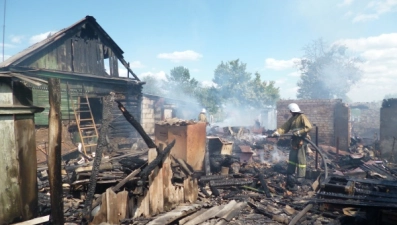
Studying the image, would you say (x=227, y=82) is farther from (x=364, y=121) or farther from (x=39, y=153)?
(x=39, y=153)

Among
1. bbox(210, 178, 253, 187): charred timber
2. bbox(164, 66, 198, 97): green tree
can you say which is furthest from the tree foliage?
bbox(210, 178, 253, 187): charred timber

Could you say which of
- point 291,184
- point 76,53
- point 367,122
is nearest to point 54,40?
point 76,53

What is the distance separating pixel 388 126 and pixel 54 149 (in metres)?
13.7

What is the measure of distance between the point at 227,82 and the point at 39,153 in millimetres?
36336

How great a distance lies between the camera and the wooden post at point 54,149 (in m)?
3.21

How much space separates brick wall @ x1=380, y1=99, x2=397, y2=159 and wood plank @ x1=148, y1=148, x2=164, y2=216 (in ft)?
38.6

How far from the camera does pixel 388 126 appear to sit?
11578 mm

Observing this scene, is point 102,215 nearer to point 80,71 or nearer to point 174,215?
point 174,215

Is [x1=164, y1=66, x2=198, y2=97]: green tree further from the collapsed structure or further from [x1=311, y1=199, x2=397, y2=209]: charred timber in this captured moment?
[x1=311, y1=199, x2=397, y2=209]: charred timber

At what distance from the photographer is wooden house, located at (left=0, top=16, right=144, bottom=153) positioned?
1155 cm

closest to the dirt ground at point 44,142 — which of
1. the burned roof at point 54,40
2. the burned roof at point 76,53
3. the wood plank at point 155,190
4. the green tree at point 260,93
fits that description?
the burned roof at point 76,53

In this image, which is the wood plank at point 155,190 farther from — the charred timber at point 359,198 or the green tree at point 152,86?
the green tree at point 152,86

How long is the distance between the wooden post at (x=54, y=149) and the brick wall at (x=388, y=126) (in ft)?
44.5

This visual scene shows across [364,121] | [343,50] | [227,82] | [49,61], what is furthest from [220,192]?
[343,50]
